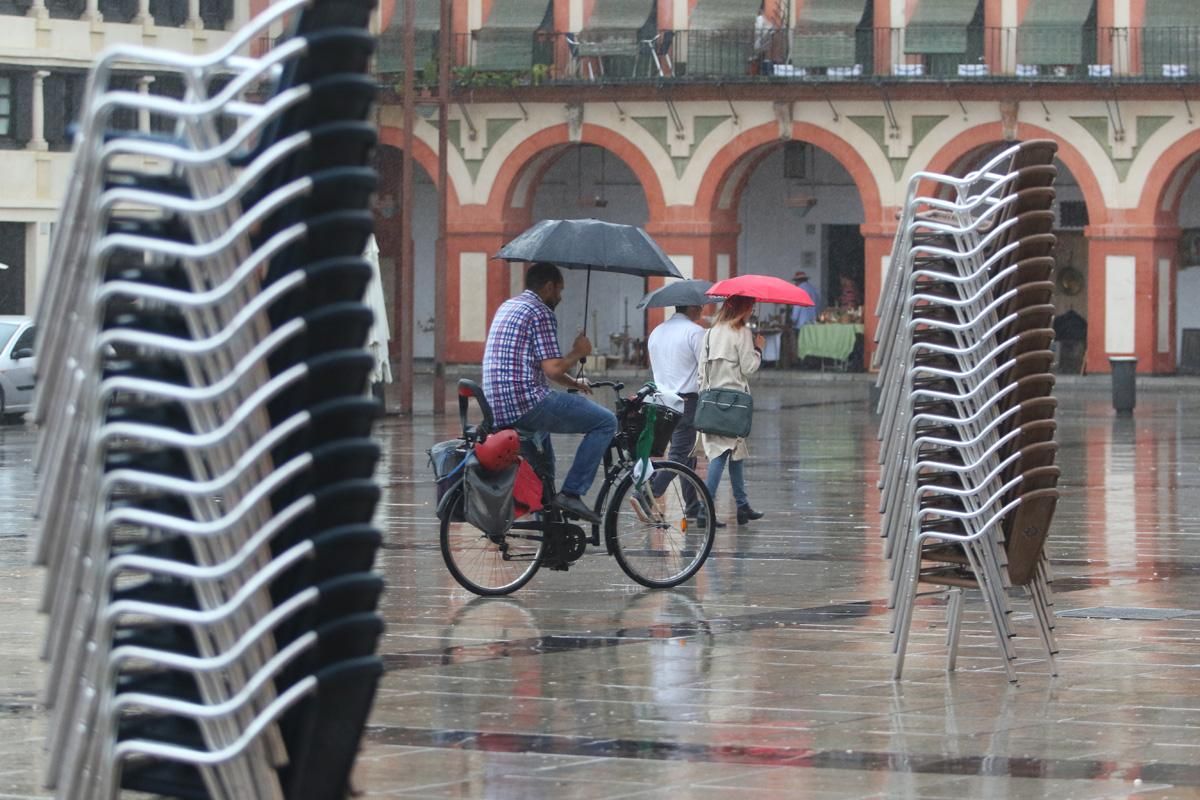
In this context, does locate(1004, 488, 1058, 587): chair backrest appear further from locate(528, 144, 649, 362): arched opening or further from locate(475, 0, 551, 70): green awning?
locate(475, 0, 551, 70): green awning

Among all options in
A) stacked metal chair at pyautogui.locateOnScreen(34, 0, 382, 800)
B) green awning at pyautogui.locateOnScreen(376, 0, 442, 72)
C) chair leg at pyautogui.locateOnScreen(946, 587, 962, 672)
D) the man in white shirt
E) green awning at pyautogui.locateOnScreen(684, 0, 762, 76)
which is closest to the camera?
stacked metal chair at pyautogui.locateOnScreen(34, 0, 382, 800)

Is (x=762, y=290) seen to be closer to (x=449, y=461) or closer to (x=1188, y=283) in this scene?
(x=449, y=461)

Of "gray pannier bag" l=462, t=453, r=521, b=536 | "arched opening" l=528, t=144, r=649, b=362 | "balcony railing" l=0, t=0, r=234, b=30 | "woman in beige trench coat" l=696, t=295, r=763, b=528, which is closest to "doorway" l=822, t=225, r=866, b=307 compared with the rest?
"arched opening" l=528, t=144, r=649, b=362

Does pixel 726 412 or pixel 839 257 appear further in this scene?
pixel 839 257

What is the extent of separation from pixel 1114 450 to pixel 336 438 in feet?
74.7

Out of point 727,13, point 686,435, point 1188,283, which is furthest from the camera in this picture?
point 727,13

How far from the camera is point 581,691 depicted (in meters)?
9.07

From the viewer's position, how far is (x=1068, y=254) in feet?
150

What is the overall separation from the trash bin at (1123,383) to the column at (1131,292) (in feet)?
30.6

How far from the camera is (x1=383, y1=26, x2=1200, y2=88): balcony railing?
42781 mm

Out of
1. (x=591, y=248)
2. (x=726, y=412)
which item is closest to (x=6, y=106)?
(x=726, y=412)

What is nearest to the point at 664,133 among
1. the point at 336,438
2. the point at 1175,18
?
the point at 1175,18

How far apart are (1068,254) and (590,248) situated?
3249 centimetres

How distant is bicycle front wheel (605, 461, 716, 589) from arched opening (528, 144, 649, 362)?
3353cm
